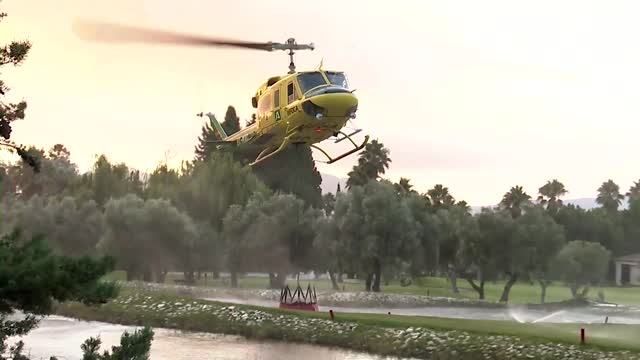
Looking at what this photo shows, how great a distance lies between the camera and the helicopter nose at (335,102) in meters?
28.9

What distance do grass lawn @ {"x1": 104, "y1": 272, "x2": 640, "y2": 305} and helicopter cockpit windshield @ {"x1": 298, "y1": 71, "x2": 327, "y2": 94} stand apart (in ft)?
89.6

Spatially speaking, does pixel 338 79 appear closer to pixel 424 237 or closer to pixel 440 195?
pixel 424 237

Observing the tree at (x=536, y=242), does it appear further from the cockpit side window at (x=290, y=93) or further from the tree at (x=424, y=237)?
the cockpit side window at (x=290, y=93)

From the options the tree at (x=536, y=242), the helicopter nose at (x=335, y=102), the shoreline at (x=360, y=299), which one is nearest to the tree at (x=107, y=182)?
the shoreline at (x=360, y=299)

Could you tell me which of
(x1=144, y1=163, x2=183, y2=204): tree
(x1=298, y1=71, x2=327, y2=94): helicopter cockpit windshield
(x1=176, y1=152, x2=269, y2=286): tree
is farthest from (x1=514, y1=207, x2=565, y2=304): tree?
(x1=144, y1=163, x2=183, y2=204): tree

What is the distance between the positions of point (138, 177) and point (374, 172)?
2954 cm

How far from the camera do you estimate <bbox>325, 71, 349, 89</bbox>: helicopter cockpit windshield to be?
30078 millimetres

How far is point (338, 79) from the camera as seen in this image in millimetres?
30359

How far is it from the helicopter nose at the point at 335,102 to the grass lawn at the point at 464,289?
27989mm

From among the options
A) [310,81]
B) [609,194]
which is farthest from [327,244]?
[609,194]

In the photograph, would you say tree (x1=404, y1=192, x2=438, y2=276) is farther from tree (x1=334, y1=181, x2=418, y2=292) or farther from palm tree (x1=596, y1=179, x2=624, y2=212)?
palm tree (x1=596, y1=179, x2=624, y2=212)

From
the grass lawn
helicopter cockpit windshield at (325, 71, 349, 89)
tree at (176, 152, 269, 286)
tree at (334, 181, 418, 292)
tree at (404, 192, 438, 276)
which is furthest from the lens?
tree at (176, 152, 269, 286)

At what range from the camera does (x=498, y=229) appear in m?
52.2

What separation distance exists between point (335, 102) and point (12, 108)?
20.0 metres
